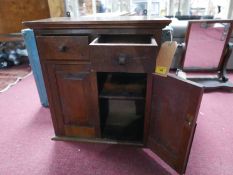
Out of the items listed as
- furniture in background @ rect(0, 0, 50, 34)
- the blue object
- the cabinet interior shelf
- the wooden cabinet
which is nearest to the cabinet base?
the wooden cabinet

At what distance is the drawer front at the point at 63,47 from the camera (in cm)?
111

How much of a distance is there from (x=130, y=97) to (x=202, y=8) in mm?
4025

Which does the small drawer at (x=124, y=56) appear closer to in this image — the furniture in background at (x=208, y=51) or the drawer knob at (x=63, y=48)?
the drawer knob at (x=63, y=48)

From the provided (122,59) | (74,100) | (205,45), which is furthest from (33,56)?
(205,45)

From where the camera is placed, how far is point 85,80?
1225mm

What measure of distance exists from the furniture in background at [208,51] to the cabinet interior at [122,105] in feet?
3.21

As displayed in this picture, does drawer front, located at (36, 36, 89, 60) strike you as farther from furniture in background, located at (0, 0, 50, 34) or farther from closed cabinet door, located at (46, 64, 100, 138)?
furniture in background, located at (0, 0, 50, 34)

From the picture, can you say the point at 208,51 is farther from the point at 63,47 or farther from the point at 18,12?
the point at 18,12

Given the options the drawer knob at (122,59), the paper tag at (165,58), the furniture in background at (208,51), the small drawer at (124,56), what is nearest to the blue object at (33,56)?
the small drawer at (124,56)

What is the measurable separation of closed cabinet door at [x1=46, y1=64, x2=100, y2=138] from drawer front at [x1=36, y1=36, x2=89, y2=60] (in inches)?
2.7

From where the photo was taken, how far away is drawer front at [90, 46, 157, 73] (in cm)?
100

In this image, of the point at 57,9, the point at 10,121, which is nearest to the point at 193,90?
the point at 10,121

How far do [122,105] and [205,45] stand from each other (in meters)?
1.39

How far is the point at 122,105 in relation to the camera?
1784 millimetres
